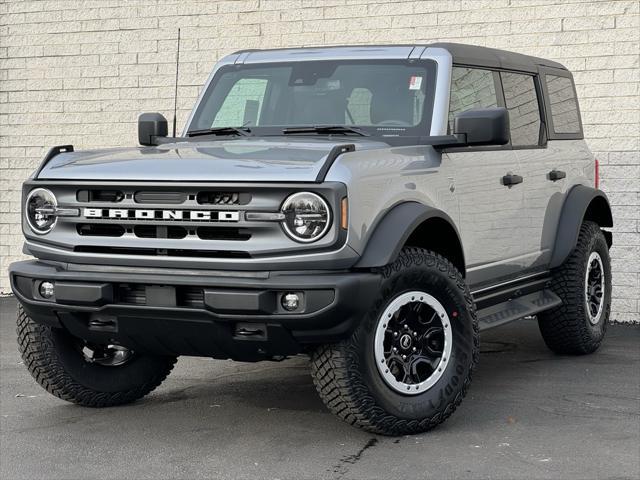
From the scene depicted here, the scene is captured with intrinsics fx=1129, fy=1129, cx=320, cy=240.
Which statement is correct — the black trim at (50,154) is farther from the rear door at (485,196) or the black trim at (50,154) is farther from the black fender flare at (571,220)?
the black fender flare at (571,220)

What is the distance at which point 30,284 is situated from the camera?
17.7 feet

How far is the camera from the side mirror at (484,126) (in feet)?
18.8

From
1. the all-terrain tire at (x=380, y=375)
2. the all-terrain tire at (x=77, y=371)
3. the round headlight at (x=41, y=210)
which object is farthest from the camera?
the all-terrain tire at (x=77, y=371)

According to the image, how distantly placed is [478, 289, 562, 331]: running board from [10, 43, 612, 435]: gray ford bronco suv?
0.02 metres

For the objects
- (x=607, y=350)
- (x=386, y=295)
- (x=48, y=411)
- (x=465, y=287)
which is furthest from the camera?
(x=607, y=350)

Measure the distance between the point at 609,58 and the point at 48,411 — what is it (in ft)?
18.4

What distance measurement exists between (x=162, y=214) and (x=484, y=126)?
173 cm

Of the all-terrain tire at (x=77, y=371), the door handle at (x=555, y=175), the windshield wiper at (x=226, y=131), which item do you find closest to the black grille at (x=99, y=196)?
the all-terrain tire at (x=77, y=371)

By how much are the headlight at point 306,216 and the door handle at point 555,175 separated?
2715mm

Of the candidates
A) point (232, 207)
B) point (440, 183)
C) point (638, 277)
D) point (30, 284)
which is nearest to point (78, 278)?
point (30, 284)

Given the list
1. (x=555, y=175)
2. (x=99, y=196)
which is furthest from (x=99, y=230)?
(x=555, y=175)

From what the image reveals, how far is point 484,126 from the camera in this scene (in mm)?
5742

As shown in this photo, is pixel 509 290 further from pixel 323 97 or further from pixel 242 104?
pixel 242 104

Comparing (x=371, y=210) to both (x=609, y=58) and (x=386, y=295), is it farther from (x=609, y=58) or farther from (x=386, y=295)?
(x=609, y=58)
